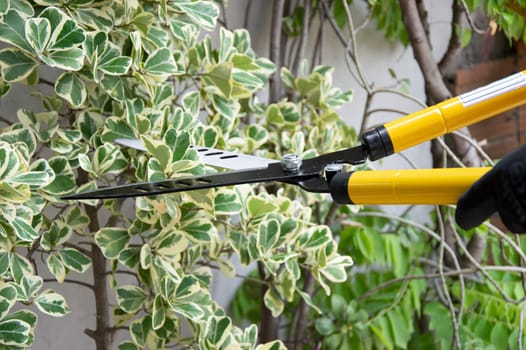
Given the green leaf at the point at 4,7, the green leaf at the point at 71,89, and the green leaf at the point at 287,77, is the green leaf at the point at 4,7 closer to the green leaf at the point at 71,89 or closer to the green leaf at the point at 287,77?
the green leaf at the point at 71,89

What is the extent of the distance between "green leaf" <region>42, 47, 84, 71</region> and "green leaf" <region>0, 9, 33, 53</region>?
3cm

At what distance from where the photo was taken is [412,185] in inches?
22.7

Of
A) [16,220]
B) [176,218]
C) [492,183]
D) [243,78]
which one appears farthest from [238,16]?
[492,183]

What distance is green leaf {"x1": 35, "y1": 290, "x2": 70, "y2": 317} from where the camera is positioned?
0.95 m

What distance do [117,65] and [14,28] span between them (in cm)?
13

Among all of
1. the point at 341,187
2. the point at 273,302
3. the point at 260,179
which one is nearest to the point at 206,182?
the point at 260,179

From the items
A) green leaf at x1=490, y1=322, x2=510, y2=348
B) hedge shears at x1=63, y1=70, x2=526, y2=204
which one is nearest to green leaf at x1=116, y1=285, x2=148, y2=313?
hedge shears at x1=63, y1=70, x2=526, y2=204

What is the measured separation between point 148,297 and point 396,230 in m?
0.77

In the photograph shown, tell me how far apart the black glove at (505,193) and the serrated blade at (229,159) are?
0.30 meters

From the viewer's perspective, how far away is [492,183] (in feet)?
1.59

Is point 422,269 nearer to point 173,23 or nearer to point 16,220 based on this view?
point 173,23

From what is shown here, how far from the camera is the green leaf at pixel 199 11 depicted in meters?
1.03

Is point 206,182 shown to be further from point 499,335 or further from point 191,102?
point 499,335

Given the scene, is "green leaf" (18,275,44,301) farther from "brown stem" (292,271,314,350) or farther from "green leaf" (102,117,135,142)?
"brown stem" (292,271,314,350)
